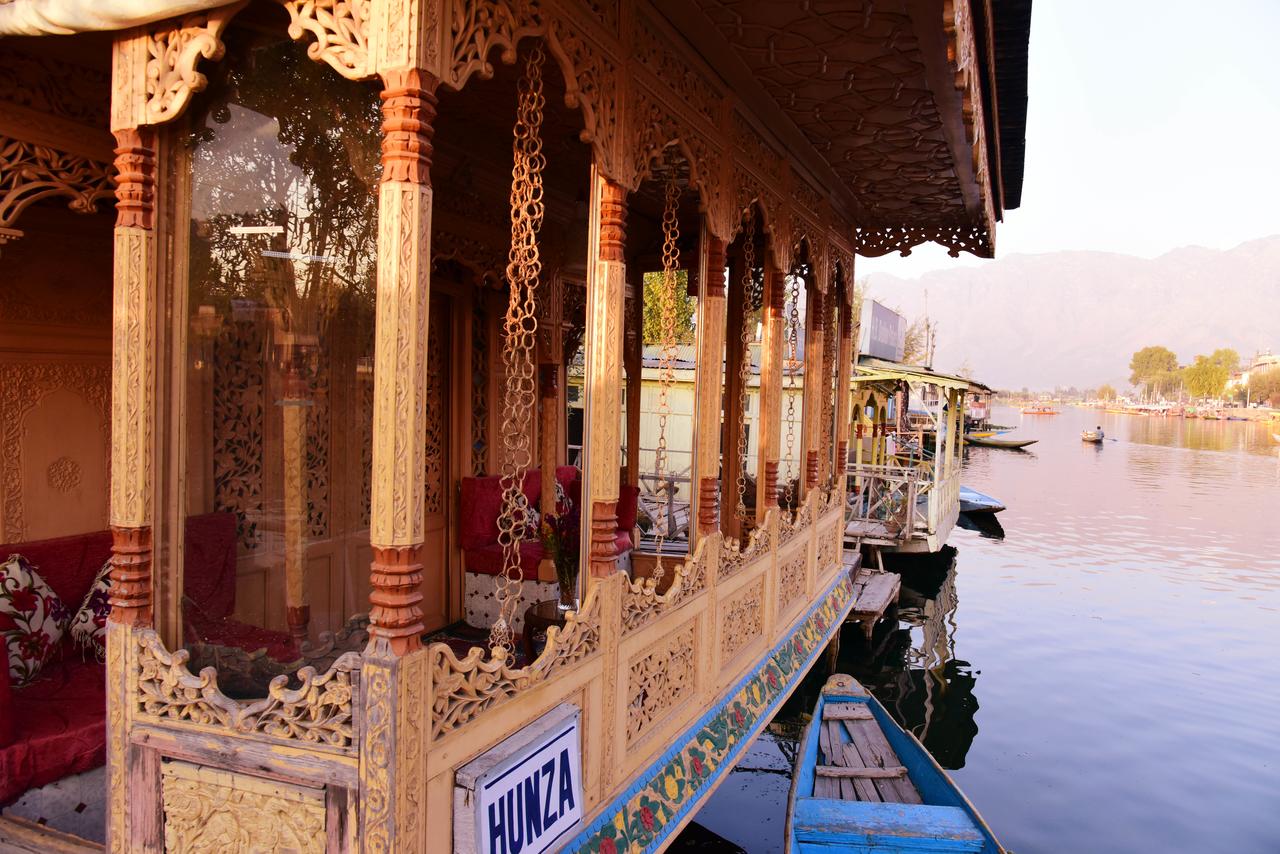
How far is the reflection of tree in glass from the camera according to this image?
2.95m

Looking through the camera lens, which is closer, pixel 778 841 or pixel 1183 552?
pixel 778 841

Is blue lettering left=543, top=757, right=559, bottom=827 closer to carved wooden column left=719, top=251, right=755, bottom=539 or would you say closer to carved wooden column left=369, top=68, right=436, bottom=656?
carved wooden column left=369, top=68, right=436, bottom=656

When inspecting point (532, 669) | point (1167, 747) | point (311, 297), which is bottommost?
point (1167, 747)

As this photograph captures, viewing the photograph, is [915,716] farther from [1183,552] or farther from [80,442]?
[1183,552]

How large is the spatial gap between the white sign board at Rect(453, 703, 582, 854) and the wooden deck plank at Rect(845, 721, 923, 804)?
3.77 meters

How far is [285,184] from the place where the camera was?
3090 mm

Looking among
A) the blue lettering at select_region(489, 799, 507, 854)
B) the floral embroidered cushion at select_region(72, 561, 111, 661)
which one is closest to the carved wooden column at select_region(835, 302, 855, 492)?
the blue lettering at select_region(489, 799, 507, 854)

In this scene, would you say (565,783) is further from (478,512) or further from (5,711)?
(478,512)

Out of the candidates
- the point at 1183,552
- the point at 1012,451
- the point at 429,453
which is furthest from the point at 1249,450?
the point at 429,453

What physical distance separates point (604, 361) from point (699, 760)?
231cm

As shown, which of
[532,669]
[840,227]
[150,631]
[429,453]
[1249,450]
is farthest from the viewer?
[1249,450]

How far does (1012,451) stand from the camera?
51781 mm

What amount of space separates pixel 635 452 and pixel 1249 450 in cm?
6558

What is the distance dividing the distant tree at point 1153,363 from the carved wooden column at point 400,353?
18656cm
